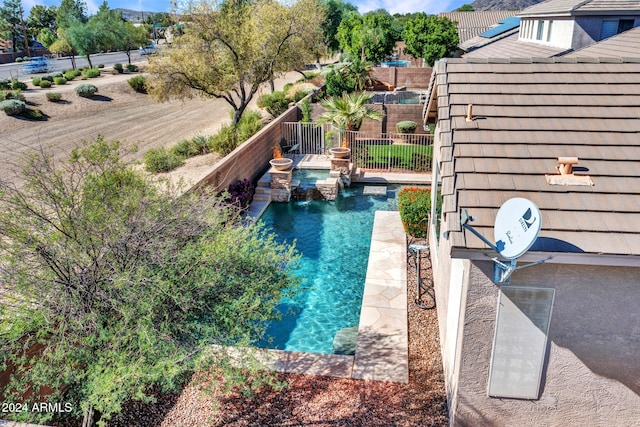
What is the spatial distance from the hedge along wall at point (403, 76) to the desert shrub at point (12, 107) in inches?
1132

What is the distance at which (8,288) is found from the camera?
557 centimetres

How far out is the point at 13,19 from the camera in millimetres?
80625

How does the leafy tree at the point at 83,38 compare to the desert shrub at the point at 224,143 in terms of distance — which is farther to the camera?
the leafy tree at the point at 83,38

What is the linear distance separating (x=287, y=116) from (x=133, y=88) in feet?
75.5

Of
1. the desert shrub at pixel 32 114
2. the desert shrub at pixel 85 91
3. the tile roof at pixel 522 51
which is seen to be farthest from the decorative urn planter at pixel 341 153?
the desert shrub at pixel 85 91

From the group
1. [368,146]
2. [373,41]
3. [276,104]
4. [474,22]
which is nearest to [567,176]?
[368,146]

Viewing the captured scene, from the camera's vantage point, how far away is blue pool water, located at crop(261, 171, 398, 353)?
9875 millimetres

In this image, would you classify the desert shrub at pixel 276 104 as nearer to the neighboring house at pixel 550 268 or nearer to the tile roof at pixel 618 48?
the tile roof at pixel 618 48

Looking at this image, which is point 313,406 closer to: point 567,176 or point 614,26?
point 567,176

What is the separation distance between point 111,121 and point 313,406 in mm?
30292

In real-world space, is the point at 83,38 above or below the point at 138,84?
above

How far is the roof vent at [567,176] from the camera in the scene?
576cm

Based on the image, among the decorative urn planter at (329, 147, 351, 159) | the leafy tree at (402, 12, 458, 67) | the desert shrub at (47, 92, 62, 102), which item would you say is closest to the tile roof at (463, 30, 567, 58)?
the decorative urn planter at (329, 147, 351, 159)

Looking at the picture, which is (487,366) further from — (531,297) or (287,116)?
(287,116)
